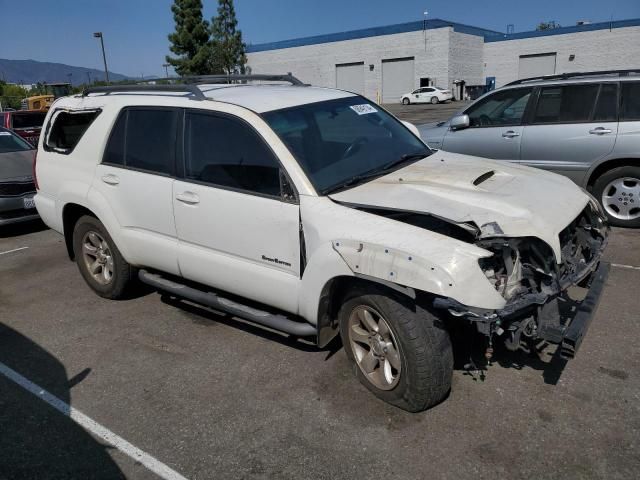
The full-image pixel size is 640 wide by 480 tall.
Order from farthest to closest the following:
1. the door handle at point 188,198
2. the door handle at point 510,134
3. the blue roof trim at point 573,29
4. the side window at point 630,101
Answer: the blue roof trim at point 573,29
the door handle at point 510,134
the side window at point 630,101
the door handle at point 188,198

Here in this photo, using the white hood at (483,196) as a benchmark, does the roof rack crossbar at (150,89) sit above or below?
above

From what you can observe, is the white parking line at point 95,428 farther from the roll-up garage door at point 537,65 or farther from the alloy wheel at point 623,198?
the roll-up garage door at point 537,65

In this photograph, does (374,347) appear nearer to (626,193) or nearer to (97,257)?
(97,257)

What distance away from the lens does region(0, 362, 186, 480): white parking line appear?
2.84 metres

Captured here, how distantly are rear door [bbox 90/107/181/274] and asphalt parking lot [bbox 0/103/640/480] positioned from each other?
72 cm

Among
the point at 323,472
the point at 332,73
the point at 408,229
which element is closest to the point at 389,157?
the point at 408,229

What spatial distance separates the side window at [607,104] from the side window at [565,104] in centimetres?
8

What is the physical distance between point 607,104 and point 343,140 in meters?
4.10

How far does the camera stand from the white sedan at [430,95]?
4053 cm

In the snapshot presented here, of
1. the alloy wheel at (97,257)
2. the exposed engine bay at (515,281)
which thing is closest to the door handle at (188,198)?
the alloy wheel at (97,257)

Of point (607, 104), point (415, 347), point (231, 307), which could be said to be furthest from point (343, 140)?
point (607, 104)

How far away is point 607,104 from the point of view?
20.9 feet

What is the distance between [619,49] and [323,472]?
151 ft

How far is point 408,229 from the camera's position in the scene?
116 inches
